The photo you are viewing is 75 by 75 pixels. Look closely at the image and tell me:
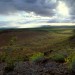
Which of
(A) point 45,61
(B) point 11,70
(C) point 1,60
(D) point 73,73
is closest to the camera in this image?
(D) point 73,73

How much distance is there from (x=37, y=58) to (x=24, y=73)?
5.56 meters

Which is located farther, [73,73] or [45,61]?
[45,61]

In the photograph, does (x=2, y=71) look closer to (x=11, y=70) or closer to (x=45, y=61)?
(x=11, y=70)

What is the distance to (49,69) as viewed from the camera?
816 inches

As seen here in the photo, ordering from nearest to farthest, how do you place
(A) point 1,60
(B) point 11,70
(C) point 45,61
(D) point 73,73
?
(D) point 73,73
(B) point 11,70
(C) point 45,61
(A) point 1,60

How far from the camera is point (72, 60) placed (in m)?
19.9

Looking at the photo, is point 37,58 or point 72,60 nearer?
point 72,60

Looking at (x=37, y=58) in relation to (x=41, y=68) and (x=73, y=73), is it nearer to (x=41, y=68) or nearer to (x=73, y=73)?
(x=41, y=68)

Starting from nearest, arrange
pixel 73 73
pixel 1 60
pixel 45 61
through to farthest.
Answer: pixel 73 73
pixel 45 61
pixel 1 60

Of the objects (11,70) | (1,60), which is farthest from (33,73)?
(1,60)

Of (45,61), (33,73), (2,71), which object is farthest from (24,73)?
(45,61)

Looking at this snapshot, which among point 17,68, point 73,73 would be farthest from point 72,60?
point 17,68

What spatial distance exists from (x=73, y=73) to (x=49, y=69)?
2.19 meters

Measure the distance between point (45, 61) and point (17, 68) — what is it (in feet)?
14.1
